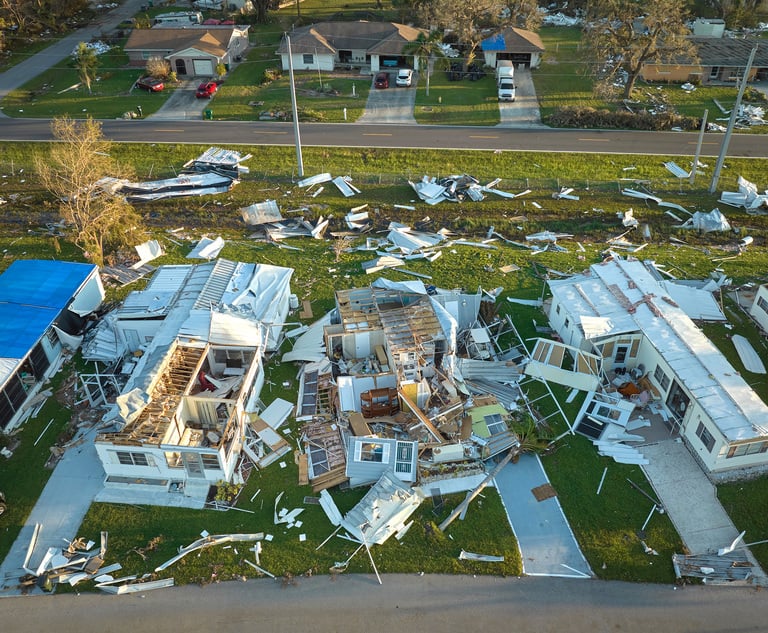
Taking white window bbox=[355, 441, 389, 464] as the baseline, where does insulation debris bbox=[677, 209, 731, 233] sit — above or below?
below

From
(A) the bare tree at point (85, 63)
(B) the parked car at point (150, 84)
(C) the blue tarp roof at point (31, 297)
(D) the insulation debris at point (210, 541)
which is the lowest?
Answer: (D) the insulation debris at point (210, 541)

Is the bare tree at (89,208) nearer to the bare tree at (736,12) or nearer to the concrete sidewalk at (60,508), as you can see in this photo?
the concrete sidewalk at (60,508)

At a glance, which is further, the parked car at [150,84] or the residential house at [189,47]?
the residential house at [189,47]

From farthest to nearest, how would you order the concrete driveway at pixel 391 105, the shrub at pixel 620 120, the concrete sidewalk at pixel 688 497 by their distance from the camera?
the concrete driveway at pixel 391 105
the shrub at pixel 620 120
the concrete sidewalk at pixel 688 497

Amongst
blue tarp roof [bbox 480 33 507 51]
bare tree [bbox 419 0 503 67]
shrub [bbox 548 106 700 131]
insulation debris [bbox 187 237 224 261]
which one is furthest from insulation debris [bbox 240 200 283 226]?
blue tarp roof [bbox 480 33 507 51]

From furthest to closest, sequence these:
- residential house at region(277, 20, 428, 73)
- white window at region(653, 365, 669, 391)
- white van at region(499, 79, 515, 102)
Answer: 1. residential house at region(277, 20, 428, 73)
2. white van at region(499, 79, 515, 102)
3. white window at region(653, 365, 669, 391)

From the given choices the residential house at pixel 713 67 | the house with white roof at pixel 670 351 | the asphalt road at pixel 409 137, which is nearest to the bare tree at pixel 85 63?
the asphalt road at pixel 409 137

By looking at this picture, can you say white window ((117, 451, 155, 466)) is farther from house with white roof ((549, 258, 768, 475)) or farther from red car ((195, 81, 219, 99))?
red car ((195, 81, 219, 99))
